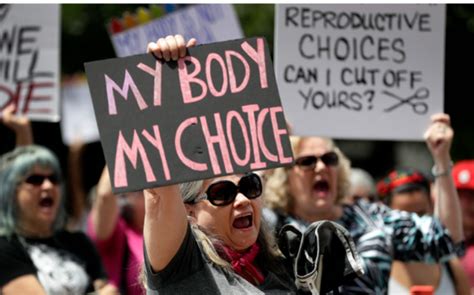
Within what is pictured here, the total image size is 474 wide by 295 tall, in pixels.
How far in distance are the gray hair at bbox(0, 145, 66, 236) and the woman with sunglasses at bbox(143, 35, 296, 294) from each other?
2.11 meters

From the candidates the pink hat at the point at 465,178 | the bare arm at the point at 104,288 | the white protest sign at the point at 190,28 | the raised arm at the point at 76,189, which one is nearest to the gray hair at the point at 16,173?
the bare arm at the point at 104,288

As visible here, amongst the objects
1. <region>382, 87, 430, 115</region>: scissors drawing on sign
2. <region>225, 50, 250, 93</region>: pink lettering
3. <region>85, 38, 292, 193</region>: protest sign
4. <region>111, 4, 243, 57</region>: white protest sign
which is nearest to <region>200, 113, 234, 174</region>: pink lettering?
<region>85, 38, 292, 193</region>: protest sign

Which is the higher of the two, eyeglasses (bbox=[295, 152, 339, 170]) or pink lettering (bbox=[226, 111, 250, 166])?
pink lettering (bbox=[226, 111, 250, 166])

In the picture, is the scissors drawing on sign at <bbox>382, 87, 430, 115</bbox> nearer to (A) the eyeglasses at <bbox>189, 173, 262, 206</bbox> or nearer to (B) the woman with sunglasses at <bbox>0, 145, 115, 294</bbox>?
(B) the woman with sunglasses at <bbox>0, 145, 115, 294</bbox>

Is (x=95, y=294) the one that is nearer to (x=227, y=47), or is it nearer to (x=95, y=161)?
(x=227, y=47)

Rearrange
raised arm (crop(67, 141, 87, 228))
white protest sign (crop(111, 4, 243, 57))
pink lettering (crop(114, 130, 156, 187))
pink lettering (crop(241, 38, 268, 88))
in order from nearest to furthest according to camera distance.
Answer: pink lettering (crop(114, 130, 156, 187)) → pink lettering (crop(241, 38, 268, 88)) → white protest sign (crop(111, 4, 243, 57)) → raised arm (crop(67, 141, 87, 228))

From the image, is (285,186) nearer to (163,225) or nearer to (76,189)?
(163,225)

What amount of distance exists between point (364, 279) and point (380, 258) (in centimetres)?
21

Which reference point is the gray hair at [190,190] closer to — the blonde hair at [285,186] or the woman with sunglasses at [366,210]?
the woman with sunglasses at [366,210]

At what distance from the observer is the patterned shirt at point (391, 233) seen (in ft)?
17.1

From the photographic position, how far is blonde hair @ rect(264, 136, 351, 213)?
555cm

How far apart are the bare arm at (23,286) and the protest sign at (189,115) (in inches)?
77.9

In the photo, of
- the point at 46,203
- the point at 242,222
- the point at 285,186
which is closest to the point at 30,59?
the point at 46,203

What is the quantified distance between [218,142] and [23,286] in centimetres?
208
